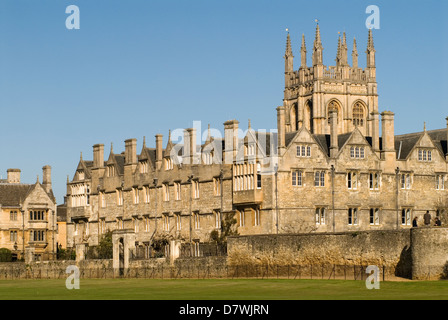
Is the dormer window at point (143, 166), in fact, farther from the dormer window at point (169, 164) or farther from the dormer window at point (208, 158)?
the dormer window at point (208, 158)

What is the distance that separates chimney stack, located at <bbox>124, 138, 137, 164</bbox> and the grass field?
1219 inches

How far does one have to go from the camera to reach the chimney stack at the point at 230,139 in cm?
8969

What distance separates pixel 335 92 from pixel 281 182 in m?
37.7

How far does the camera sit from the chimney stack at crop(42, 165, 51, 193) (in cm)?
12481

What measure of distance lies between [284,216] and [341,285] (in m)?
23.4

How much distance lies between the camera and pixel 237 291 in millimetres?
61969

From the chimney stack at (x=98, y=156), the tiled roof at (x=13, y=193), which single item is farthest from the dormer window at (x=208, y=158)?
the tiled roof at (x=13, y=193)

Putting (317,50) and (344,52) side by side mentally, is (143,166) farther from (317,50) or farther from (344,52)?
(344,52)

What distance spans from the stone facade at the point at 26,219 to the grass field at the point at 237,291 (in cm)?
4291

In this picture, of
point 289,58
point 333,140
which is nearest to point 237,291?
point 333,140

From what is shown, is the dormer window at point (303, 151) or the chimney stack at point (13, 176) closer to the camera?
the dormer window at point (303, 151)

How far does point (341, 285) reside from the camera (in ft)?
206
